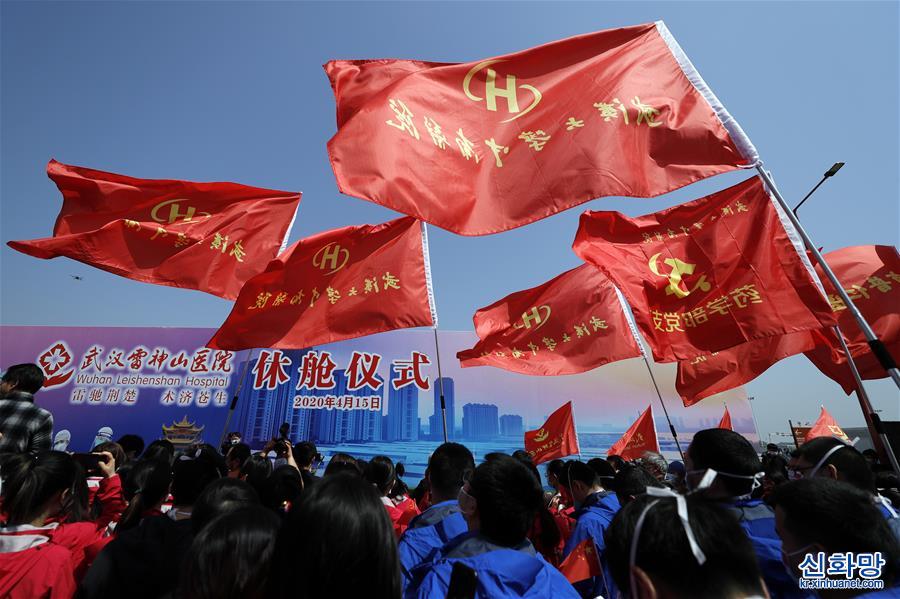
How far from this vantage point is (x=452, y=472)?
109 inches

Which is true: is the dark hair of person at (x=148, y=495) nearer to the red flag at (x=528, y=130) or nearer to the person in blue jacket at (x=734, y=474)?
the red flag at (x=528, y=130)

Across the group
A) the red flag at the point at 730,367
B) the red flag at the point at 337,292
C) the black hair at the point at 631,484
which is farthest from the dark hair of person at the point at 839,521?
the red flag at the point at 730,367

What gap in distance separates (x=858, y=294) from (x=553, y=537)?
3.98 m

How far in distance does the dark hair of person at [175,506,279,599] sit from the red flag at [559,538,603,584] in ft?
7.34

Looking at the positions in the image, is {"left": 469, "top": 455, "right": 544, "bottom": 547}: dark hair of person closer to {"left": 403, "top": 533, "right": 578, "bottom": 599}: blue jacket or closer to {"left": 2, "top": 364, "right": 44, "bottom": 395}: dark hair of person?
{"left": 403, "top": 533, "right": 578, "bottom": 599}: blue jacket

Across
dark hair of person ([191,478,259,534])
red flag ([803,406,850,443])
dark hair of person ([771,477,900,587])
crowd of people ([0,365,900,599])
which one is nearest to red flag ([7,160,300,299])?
crowd of people ([0,365,900,599])

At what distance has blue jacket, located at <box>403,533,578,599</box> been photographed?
1587 millimetres

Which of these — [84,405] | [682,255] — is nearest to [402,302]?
[682,255]

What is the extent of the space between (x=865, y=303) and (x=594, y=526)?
3795mm

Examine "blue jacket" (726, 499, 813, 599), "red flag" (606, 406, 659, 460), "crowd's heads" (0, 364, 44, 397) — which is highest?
"crowd's heads" (0, 364, 44, 397)

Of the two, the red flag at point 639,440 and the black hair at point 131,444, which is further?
the red flag at point 639,440

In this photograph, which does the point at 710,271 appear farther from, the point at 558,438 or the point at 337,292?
the point at 558,438

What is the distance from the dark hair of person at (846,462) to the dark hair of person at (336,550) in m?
2.63

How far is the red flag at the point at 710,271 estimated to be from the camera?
3.52 m
